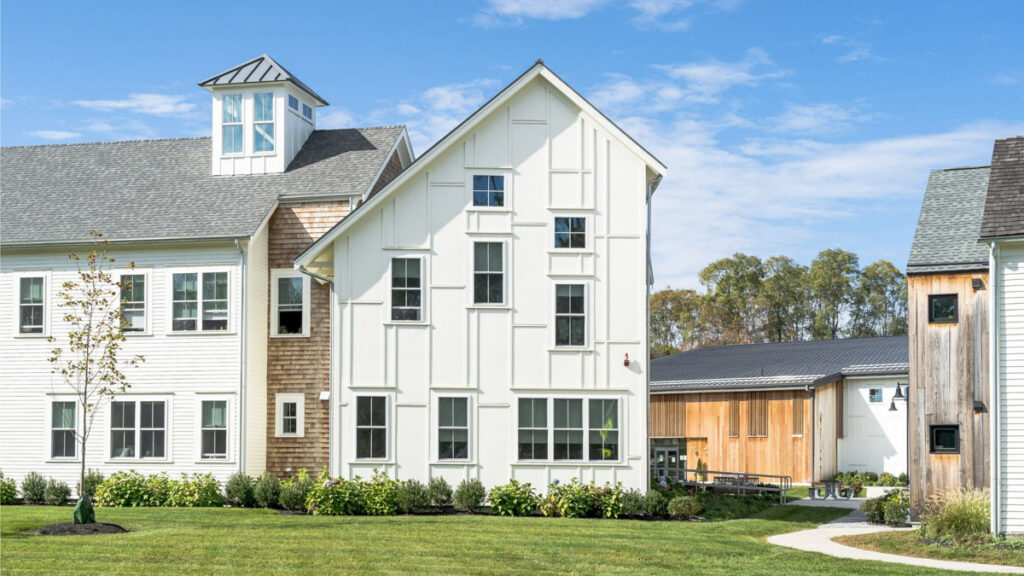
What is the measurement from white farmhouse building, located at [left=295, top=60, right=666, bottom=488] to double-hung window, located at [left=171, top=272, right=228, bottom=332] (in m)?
2.94

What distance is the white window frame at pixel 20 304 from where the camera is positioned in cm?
2878

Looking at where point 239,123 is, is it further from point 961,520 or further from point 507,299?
point 961,520

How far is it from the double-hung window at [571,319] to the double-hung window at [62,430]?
495 inches

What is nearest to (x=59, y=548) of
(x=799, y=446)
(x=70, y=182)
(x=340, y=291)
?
(x=340, y=291)

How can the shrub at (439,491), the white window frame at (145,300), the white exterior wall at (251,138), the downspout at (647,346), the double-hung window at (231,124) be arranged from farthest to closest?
1. the double-hung window at (231,124)
2. the white exterior wall at (251,138)
3. the white window frame at (145,300)
4. the downspout at (647,346)
5. the shrub at (439,491)

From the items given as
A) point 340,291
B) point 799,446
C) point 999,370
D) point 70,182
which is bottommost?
point 799,446

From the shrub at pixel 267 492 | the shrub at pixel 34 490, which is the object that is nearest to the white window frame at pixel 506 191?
the shrub at pixel 267 492

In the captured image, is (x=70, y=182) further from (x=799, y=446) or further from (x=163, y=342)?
(x=799, y=446)

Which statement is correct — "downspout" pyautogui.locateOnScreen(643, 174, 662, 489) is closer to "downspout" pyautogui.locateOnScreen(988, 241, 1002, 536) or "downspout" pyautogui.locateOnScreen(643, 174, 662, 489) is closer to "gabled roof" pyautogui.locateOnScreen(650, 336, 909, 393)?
"downspout" pyautogui.locateOnScreen(988, 241, 1002, 536)

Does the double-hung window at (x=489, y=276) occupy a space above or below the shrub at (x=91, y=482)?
above

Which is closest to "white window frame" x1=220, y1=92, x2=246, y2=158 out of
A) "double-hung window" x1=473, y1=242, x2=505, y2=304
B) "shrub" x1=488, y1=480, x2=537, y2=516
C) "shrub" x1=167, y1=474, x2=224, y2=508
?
"double-hung window" x1=473, y1=242, x2=505, y2=304

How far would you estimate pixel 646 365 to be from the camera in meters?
25.5

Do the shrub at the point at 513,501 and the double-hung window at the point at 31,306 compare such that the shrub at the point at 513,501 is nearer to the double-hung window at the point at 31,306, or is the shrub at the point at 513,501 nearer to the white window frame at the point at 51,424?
the white window frame at the point at 51,424

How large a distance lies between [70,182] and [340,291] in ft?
33.4
